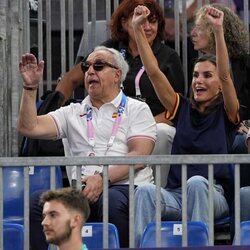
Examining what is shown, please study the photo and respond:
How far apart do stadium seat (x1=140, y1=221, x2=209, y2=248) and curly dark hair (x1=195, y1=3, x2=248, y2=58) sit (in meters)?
2.10

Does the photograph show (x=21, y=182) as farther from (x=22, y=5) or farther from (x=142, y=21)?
(x=22, y=5)

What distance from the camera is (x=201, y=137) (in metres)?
9.98

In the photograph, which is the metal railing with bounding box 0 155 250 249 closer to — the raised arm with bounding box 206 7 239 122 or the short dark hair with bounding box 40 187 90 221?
the short dark hair with bounding box 40 187 90 221

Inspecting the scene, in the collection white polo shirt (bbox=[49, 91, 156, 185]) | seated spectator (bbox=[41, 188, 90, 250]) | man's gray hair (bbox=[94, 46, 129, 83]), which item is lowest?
seated spectator (bbox=[41, 188, 90, 250])

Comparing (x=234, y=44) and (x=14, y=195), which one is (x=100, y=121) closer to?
(x=14, y=195)

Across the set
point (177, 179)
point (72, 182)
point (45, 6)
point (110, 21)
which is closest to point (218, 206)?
point (177, 179)

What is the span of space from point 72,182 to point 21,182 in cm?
40

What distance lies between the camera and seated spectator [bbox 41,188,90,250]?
802 cm

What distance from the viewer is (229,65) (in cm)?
1045

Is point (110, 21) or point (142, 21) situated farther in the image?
point (110, 21)

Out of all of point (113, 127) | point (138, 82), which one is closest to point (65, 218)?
point (113, 127)

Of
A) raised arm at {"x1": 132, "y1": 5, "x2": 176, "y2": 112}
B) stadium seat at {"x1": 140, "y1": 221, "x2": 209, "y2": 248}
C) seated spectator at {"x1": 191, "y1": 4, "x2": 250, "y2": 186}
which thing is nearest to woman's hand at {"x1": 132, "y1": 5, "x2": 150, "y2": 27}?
raised arm at {"x1": 132, "y1": 5, "x2": 176, "y2": 112}

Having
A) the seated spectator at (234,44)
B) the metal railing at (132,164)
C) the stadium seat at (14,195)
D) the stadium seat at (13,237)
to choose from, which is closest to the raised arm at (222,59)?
the seated spectator at (234,44)

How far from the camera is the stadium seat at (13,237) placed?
906 centimetres
